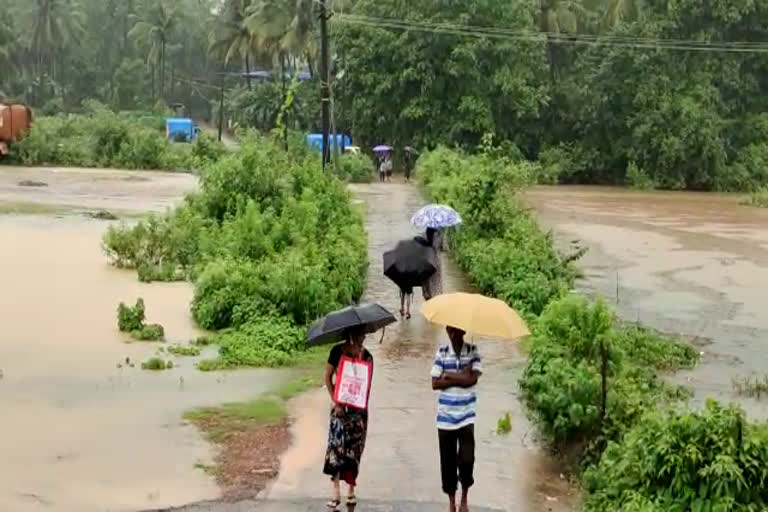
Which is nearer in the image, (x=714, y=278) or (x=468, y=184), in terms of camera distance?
(x=468, y=184)

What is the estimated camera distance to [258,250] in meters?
15.6

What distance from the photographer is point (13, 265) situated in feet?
62.4

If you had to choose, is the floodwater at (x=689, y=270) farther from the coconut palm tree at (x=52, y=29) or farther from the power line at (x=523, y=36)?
the coconut palm tree at (x=52, y=29)

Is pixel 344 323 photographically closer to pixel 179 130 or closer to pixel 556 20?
pixel 556 20

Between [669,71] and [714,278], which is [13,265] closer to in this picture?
[714,278]

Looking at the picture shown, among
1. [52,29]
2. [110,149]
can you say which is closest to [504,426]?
[110,149]

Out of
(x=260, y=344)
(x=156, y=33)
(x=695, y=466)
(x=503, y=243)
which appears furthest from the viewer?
(x=156, y=33)

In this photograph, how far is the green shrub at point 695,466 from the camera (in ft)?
19.7

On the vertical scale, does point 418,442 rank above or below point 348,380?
below

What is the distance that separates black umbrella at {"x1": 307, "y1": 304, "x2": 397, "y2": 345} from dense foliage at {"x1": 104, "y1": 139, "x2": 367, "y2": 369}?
5281mm

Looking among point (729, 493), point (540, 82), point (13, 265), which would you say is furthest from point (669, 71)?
point (729, 493)

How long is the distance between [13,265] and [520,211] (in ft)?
31.5

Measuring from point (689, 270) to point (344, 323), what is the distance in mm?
17574

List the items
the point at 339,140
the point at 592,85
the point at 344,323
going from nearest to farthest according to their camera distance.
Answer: the point at 344,323 → the point at 339,140 → the point at 592,85
